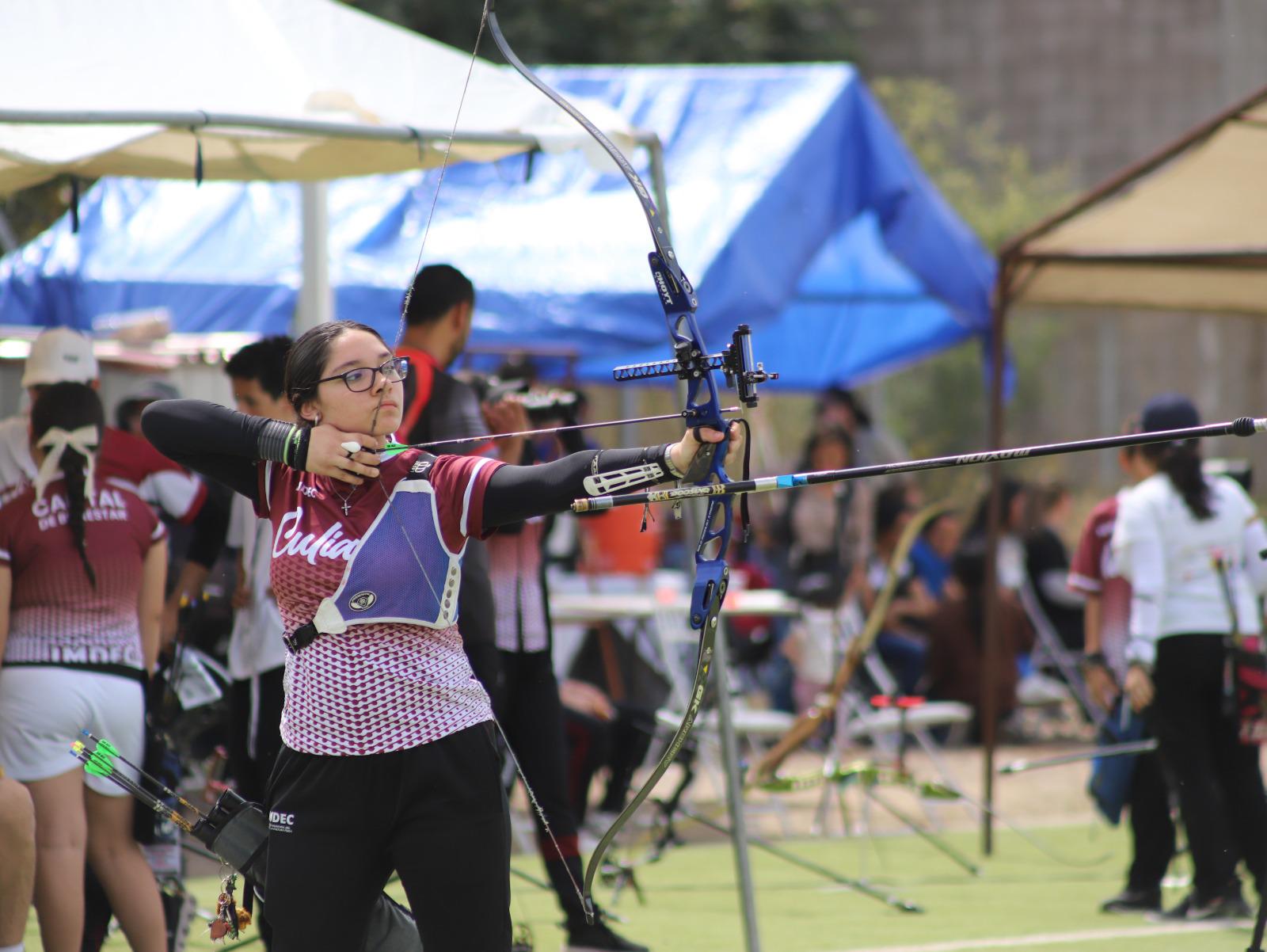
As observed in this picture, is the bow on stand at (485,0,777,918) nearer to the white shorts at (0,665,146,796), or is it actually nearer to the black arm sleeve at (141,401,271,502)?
the black arm sleeve at (141,401,271,502)

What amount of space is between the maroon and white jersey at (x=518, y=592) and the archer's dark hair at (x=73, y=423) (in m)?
1.11

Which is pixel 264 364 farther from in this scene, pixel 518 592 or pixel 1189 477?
pixel 1189 477

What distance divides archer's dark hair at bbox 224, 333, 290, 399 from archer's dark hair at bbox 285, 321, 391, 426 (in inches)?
53.9

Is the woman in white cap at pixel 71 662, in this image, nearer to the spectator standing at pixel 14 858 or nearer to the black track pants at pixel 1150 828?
the spectator standing at pixel 14 858

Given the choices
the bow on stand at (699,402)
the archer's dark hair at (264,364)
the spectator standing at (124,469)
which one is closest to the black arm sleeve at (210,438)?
the bow on stand at (699,402)

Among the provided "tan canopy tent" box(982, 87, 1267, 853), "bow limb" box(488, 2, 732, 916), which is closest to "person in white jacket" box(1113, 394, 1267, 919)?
"tan canopy tent" box(982, 87, 1267, 853)

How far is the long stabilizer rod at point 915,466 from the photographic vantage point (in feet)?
8.14

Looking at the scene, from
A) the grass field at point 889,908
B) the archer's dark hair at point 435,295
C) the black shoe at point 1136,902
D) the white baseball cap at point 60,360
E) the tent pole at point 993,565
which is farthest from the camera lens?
the tent pole at point 993,565

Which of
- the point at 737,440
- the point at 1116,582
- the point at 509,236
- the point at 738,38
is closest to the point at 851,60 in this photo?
the point at 738,38

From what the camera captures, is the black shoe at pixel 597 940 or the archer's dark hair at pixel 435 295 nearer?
the archer's dark hair at pixel 435 295

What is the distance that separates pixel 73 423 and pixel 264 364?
2.01 feet

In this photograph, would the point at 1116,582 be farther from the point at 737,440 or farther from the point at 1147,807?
the point at 737,440

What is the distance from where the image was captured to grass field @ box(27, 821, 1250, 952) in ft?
16.4

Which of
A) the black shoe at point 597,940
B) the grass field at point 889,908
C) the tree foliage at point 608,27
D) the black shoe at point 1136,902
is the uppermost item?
the tree foliage at point 608,27
